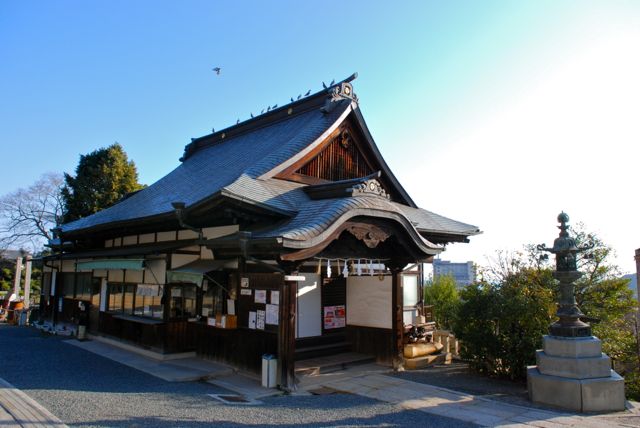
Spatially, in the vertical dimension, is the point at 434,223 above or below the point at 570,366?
above

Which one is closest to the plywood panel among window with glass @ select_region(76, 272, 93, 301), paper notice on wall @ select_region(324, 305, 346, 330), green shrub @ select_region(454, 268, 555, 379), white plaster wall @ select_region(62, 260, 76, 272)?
paper notice on wall @ select_region(324, 305, 346, 330)

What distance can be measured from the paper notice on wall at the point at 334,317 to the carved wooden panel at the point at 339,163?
3887 mm

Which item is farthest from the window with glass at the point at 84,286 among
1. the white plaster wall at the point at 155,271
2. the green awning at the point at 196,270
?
the green awning at the point at 196,270

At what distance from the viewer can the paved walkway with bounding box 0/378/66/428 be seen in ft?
19.9

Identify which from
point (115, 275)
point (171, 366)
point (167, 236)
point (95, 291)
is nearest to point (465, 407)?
point (171, 366)

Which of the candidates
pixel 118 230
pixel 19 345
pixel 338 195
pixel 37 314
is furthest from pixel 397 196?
pixel 37 314

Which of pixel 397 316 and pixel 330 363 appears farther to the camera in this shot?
pixel 397 316

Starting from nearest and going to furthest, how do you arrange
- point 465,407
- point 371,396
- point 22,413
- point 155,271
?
point 22,413 < point 465,407 < point 371,396 < point 155,271

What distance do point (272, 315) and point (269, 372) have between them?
1.18 meters

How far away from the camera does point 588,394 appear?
7.63m

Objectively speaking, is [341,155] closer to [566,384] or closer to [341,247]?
[341,247]

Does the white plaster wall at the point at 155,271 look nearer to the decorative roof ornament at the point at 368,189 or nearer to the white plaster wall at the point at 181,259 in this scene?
the white plaster wall at the point at 181,259

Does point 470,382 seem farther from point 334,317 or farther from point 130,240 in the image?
point 130,240

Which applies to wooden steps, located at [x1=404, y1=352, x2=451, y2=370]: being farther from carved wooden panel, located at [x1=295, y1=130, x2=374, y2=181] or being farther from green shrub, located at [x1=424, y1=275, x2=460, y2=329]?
carved wooden panel, located at [x1=295, y1=130, x2=374, y2=181]
